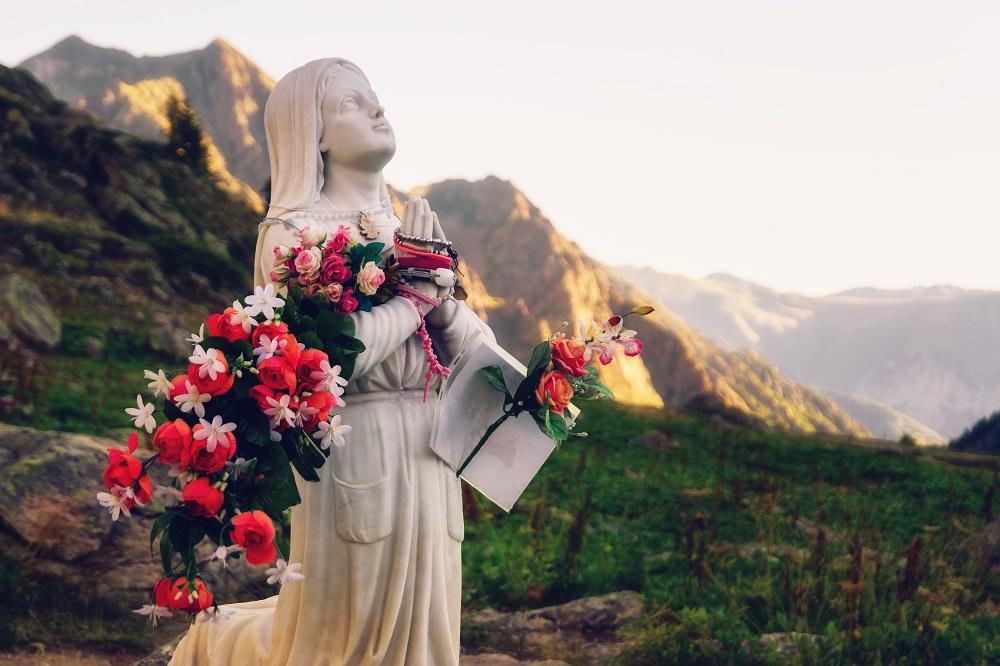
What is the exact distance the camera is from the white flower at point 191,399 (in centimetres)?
267

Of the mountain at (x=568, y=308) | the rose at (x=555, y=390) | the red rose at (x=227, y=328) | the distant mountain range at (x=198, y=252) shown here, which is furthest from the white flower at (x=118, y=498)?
the mountain at (x=568, y=308)

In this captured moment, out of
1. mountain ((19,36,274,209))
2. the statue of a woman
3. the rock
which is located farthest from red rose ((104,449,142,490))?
mountain ((19,36,274,209))

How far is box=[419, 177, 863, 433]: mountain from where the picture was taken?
2197 cm

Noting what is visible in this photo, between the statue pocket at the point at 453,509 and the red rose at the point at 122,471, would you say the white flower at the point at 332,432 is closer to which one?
the red rose at the point at 122,471

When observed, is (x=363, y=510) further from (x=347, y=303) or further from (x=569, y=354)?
(x=569, y=354)

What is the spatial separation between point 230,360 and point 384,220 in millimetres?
985

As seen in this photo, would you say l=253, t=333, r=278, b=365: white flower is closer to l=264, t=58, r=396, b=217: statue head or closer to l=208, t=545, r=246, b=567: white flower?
l=208, t=545, r=246, b=567: white flower

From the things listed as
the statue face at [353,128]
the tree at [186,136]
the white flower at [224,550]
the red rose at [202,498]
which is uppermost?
the tree at [186,136]

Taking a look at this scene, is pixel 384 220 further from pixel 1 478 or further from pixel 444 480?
pixel 1 478

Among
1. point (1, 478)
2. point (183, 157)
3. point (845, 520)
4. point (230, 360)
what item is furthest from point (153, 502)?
point (183, 157)

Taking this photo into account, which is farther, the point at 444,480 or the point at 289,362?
the point at 444,480

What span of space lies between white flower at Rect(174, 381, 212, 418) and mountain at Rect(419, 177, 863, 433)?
59.1ft

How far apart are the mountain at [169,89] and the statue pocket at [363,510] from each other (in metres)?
20.6

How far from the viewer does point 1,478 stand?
19.7 ft
